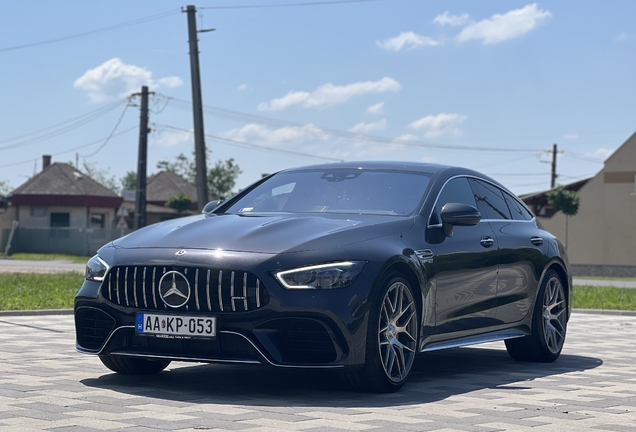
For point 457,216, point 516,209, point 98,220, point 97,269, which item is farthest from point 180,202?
point 97,269

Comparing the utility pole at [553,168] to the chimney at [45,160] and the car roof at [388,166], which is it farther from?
the car roof at [388,166]

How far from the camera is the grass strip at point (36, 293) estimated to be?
51.0 ft

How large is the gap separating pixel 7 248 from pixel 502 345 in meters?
57.7

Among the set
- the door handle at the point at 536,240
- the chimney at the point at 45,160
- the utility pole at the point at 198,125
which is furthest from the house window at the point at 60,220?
the door handle at the point at 536,240

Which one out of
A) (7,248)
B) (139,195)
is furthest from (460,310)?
(7,248)

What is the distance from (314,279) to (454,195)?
2.19 m

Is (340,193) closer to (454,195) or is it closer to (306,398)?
(454,195)

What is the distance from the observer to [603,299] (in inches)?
800

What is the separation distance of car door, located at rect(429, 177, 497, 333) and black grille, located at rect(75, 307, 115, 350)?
7.44 feet

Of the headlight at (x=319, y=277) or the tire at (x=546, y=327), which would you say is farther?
the tire at (x=546, y=327)

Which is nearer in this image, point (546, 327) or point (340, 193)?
point (340, 193)

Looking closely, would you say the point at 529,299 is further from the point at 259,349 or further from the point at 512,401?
the point at 259,349

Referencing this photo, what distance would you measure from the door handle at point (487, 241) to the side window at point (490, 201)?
261mm

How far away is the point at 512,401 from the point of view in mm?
6910
